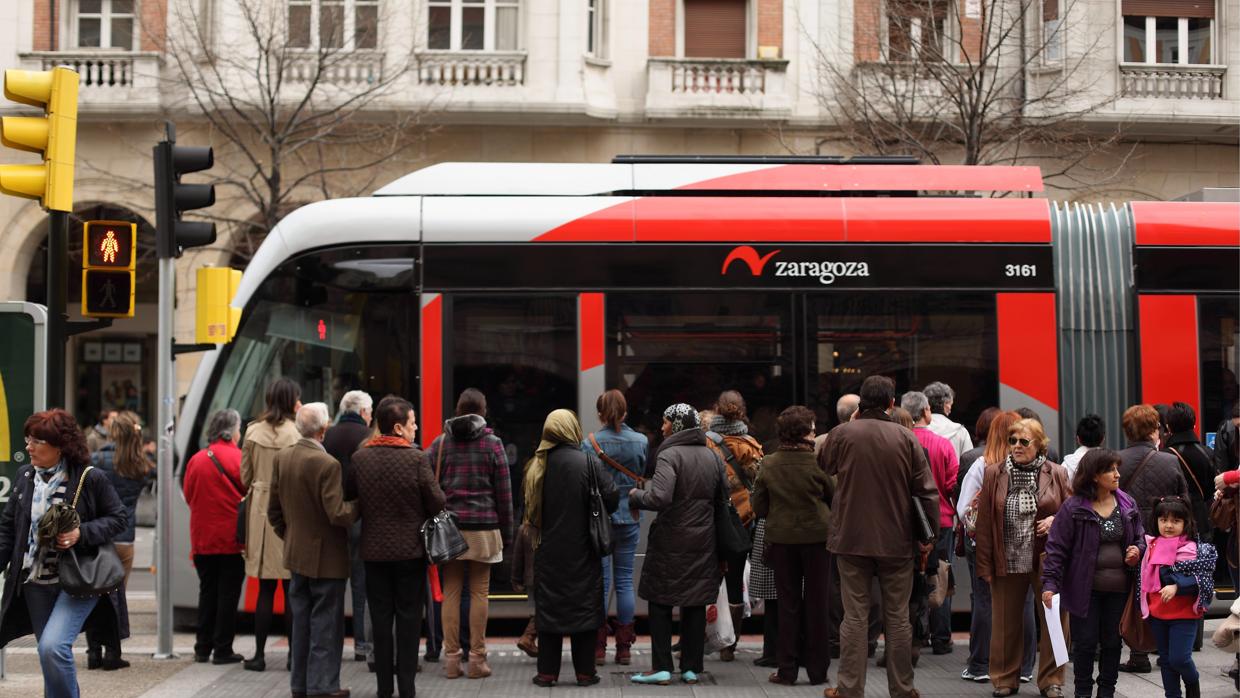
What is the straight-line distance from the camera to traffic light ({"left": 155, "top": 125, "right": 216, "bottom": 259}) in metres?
9.47

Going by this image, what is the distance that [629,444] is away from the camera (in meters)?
9.03

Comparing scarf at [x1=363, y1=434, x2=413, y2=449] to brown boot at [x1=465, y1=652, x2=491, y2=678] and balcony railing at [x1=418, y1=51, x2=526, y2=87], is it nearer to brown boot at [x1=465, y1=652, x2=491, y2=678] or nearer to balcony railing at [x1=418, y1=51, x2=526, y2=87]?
brown boot at [x1=465, y1=652, x2=491, y2=678]

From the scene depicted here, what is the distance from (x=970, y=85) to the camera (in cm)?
1717

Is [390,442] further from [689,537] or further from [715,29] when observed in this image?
[715,29]

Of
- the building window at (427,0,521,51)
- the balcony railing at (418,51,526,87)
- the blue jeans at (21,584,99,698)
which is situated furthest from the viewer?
the building window at (427,0,521,51)

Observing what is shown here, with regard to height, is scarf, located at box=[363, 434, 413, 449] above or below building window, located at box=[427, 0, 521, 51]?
below

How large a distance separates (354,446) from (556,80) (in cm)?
1326

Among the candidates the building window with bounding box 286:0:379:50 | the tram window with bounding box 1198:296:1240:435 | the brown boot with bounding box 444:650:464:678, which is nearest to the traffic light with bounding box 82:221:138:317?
the brown boot with bounding box 444:650:464:678

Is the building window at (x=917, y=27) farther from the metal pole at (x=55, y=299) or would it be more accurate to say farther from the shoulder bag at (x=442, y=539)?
the metal pole at (x=55, y=299)

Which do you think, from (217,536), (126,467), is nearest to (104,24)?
(126,467)

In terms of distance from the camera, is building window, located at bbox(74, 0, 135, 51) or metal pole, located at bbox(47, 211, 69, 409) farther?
building window, located at bbox(74, 0, 135, 51)

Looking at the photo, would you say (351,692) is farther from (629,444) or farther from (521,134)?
(521,134)

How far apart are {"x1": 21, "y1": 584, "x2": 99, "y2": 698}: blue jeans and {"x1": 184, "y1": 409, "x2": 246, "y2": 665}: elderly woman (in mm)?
2307

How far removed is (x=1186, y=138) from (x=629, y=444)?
51.7 feet
